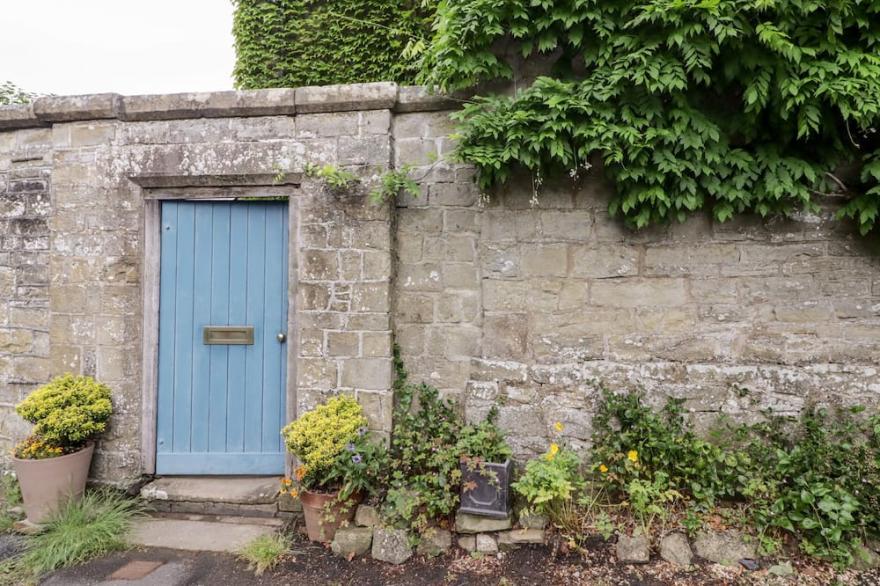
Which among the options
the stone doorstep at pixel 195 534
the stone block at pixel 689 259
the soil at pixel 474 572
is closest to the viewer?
the soil at pixel 474 572

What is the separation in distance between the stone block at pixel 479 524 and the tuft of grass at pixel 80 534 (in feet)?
7.42

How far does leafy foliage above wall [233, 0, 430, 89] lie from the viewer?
548 cm

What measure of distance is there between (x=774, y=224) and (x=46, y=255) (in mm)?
5569

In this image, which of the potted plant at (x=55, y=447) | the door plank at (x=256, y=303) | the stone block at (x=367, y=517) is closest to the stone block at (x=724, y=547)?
the stone block at (x=367, y=517)

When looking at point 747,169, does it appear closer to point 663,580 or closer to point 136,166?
point 663,580

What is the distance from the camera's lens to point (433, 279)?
3551 millimetres

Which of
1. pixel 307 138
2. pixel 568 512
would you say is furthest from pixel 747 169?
pixel 307 138

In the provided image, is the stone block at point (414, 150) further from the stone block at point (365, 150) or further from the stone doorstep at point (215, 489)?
the stone doorstep at point (215, 489)

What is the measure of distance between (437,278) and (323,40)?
3.73m

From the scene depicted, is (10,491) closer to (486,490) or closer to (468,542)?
(468,542)

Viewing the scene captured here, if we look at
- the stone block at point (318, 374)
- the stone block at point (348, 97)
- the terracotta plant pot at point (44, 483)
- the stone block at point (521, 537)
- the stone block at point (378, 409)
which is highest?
the stone block at point (348, 97)

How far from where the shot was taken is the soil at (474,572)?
104 inches

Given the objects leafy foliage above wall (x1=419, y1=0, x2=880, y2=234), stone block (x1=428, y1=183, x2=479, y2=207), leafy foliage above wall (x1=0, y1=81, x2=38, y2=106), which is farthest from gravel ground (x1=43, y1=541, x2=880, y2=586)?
leafy foliage above wall (x1=0, y1=81, x2=38, y2=106)

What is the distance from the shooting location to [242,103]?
3520 mm
